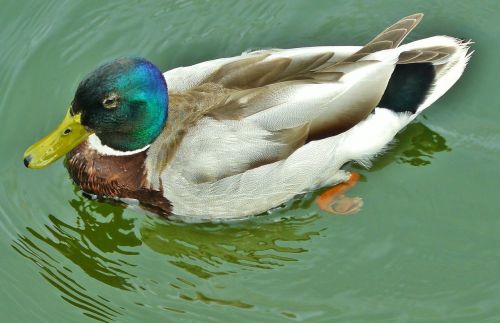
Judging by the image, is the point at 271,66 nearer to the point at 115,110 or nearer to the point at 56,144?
the point at 115,110

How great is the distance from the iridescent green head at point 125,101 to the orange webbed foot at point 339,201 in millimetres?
1316

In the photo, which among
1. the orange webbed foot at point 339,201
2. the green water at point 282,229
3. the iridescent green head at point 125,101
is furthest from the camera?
the orange webbed foot at point 339,201

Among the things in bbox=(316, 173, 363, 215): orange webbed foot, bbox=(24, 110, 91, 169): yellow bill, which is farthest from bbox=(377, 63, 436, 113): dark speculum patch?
bbox=(24, 110, 91, 169): yellow bill

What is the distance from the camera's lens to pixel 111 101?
5.99 m

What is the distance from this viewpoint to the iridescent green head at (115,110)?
232 inches

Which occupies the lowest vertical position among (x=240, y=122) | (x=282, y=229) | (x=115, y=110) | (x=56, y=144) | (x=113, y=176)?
(x=282, y=229)

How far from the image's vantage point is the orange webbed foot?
6684 millimetres

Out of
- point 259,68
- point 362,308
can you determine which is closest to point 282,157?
point 259,68

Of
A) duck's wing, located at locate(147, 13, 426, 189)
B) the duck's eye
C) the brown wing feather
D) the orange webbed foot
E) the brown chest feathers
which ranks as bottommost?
the orange webbed foot

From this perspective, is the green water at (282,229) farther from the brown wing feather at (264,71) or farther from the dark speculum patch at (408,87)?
the brown wing feather at (264,71)

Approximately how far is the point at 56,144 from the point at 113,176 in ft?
1.80

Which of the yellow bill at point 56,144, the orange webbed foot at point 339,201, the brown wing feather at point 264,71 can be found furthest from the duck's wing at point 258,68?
the orange webbed foot at point 339,201

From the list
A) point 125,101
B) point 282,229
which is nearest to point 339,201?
point 282,229

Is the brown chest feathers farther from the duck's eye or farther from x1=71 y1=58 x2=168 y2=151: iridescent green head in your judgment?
the duck's eye
